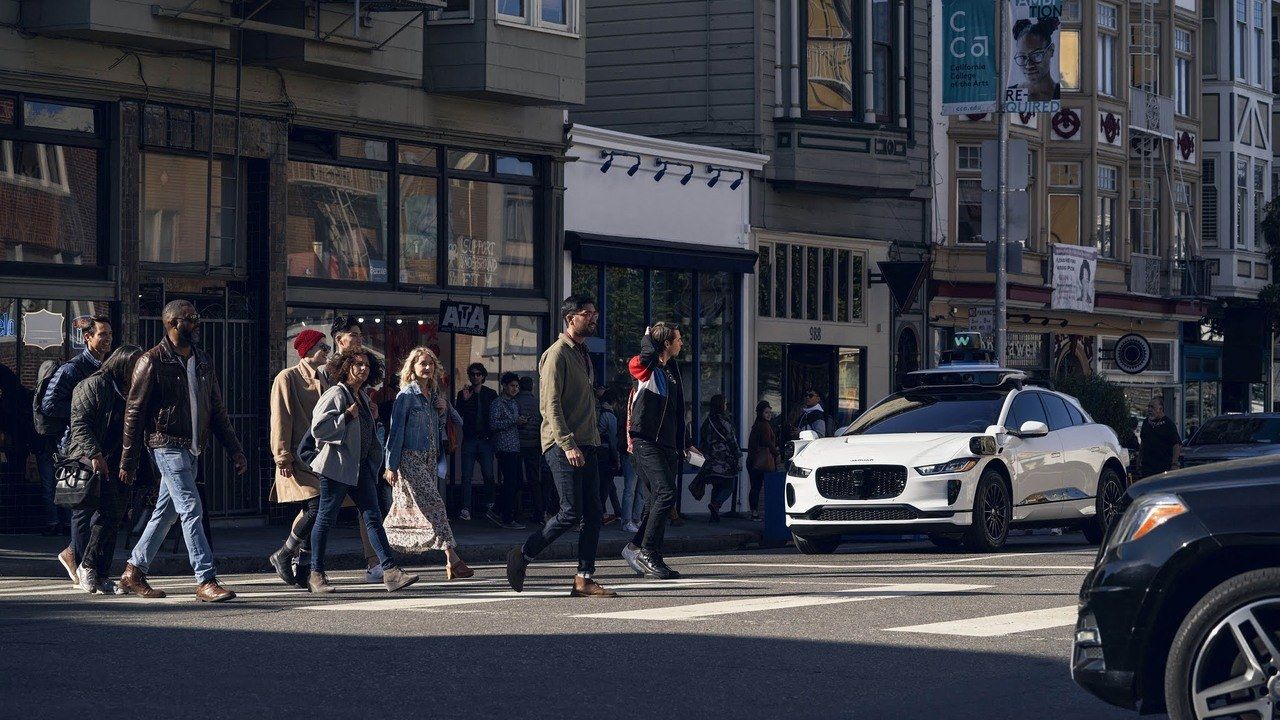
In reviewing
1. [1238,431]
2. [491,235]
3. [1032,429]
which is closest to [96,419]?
[1032,429]

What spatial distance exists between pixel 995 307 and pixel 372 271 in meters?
11.7

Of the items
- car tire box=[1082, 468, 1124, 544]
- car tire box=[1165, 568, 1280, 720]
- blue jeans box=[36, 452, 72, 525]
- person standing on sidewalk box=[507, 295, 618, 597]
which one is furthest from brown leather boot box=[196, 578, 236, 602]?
car tire box=[1082, 468, 1124, 544]

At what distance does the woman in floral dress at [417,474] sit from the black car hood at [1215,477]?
27.6 ft

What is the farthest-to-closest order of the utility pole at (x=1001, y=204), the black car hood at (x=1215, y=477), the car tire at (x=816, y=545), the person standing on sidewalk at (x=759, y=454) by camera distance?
1. the utility pole at (x=1001, y=204)
2. the person standing on sidewalk at (x=759, y=454)
3. the car tire at (x=816, y=545)
4. the black car hood at (x=1215, y=477)

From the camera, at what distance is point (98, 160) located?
780 inches

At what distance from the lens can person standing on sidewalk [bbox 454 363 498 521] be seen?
22.1 metres

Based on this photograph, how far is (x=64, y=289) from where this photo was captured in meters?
19.4

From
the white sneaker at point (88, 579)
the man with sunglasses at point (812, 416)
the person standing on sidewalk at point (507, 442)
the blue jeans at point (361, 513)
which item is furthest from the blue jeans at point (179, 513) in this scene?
the man with sunglasses at point (812, 416)

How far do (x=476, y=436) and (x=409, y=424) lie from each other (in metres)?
7.62

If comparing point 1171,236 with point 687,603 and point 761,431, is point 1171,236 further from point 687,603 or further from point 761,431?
point 687,603

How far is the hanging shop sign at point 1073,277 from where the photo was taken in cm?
3781

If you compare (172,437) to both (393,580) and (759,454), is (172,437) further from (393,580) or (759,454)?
(759,454)

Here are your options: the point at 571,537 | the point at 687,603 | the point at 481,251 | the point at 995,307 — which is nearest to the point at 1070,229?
the point at 995,307

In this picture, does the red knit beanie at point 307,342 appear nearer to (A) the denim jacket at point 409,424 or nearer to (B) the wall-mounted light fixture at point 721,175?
(A) the denim jacket at point 409,424
